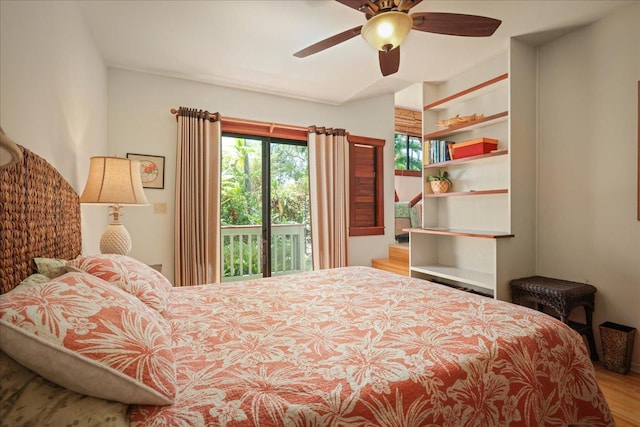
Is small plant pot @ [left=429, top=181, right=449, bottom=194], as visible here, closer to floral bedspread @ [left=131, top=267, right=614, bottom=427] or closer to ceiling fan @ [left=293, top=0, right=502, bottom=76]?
ceiling fan @ [left=293, top=0, right=502, bottom=76]

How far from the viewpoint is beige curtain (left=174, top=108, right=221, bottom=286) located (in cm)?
326

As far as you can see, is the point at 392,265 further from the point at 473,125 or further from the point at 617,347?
the point at 617,347

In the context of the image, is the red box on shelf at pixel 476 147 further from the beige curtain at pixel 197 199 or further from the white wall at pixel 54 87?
the white wall at pixel 54 87

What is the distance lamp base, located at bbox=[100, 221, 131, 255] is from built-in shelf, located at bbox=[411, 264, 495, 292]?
280 cm

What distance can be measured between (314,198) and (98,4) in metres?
2.62

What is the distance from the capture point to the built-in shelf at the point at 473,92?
113 inches

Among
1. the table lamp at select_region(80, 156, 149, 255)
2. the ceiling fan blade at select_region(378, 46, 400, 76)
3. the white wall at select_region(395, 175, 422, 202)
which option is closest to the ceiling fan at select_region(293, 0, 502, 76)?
the ceiling fan blade at select_region(378, 46, 400, 76)

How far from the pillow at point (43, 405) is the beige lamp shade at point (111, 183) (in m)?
1.51

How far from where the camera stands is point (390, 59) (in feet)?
7.29

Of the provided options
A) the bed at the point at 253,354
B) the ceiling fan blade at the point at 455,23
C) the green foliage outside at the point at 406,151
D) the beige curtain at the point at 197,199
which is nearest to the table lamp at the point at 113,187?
the bed at the point at 253,354

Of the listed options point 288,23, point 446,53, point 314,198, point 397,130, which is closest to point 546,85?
point 446,53

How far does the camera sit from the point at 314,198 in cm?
395

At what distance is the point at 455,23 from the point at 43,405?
240 centimetres

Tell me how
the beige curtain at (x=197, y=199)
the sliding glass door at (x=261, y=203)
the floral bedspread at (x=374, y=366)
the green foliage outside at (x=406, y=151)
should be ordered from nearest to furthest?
the floral bedspread at (x=374, y=366), the beige curtain at (x=197, y=199), the sliding glass door at (x=261, y=203), the green foliage outside at (x=406, y=151)
